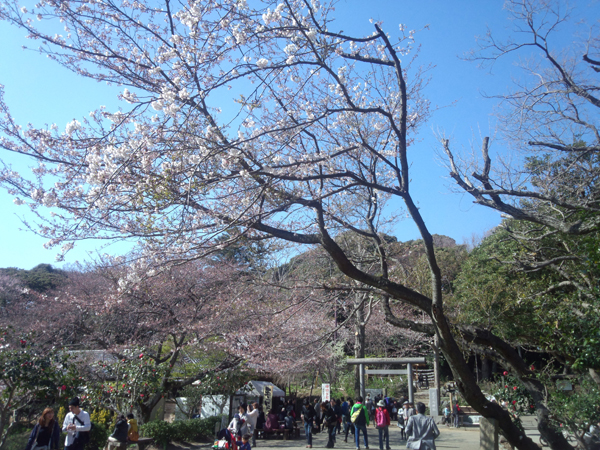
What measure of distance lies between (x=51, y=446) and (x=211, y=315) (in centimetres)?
633

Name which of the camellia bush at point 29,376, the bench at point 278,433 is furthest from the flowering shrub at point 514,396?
the camellia bush at point 29,376

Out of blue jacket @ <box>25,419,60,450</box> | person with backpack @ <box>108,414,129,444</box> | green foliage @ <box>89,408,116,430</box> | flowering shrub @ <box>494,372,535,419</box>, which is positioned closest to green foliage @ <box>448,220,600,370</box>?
flowering shrub @ <box>494,372,535,419</box>

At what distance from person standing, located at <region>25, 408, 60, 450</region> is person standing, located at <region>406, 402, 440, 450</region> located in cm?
523

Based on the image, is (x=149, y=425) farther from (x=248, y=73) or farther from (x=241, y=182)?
(x=248, y=73)

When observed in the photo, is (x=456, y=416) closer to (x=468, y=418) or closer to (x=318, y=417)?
(x=468, y=418)

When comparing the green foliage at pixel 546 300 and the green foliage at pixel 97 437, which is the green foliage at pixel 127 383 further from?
the green foliage at pixel 546 300

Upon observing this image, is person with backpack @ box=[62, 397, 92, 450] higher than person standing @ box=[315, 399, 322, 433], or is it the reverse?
person with backpack @ box=[62, 397, 92, 450]

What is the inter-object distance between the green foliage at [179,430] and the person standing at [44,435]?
6032 millimetres

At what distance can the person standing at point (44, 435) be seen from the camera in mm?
6086

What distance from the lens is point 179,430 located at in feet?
41.4

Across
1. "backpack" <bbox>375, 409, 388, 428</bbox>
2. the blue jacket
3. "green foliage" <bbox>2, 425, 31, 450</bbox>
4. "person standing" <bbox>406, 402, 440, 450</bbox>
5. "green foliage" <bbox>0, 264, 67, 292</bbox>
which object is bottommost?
"green foliage" <bbox>2, 425, 31, 450</bbox>

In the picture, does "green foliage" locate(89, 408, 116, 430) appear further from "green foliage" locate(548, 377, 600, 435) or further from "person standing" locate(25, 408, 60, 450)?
"green foliage" locate(548, 377, 600, 435)

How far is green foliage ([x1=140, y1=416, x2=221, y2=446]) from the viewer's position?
38.7ft

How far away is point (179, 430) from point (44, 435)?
7211 millimetres
